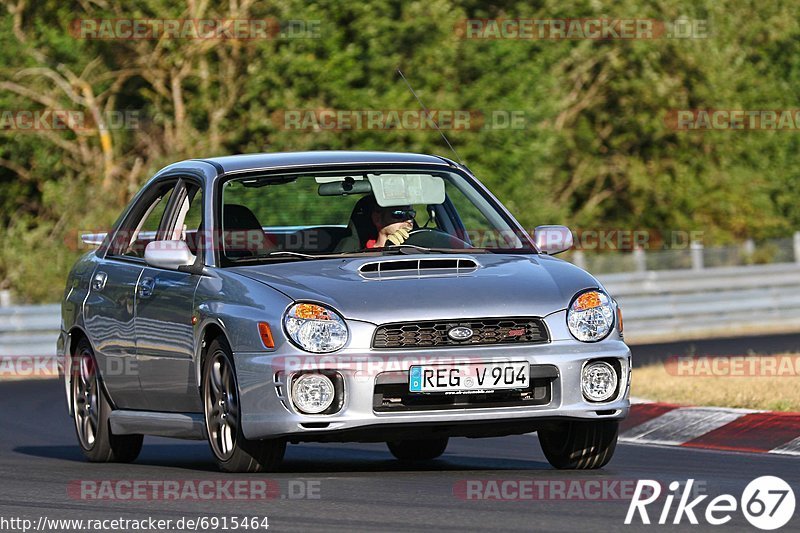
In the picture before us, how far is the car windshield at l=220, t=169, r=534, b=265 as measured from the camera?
9.34 metres

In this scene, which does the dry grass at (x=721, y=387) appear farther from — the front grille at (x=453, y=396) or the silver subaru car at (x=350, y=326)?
the front grille at (x=453, y=396)

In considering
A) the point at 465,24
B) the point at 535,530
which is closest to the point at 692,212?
the point at 465,24

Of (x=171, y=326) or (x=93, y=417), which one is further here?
(x=93, y=417)

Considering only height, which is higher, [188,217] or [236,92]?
[236,92]

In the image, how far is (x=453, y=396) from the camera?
8.33 metres

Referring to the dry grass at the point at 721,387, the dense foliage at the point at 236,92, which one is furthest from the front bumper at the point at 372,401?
the dense foliage at the point at 236,92

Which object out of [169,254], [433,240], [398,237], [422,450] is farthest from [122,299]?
[422,450]

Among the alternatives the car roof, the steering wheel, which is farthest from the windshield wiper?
the car roof

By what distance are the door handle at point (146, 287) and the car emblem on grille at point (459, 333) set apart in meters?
2.04

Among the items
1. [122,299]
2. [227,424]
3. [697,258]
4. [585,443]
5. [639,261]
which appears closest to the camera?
[227,424]

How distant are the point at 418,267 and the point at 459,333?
0.61 meters

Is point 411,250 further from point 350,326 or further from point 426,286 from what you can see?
point 350,326

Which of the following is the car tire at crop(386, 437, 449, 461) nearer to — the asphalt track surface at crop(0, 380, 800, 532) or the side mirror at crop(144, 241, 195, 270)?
the asphalt track surface at crop(0, 380, 800, 532)

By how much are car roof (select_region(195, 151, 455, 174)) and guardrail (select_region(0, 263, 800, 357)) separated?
15.4 m
